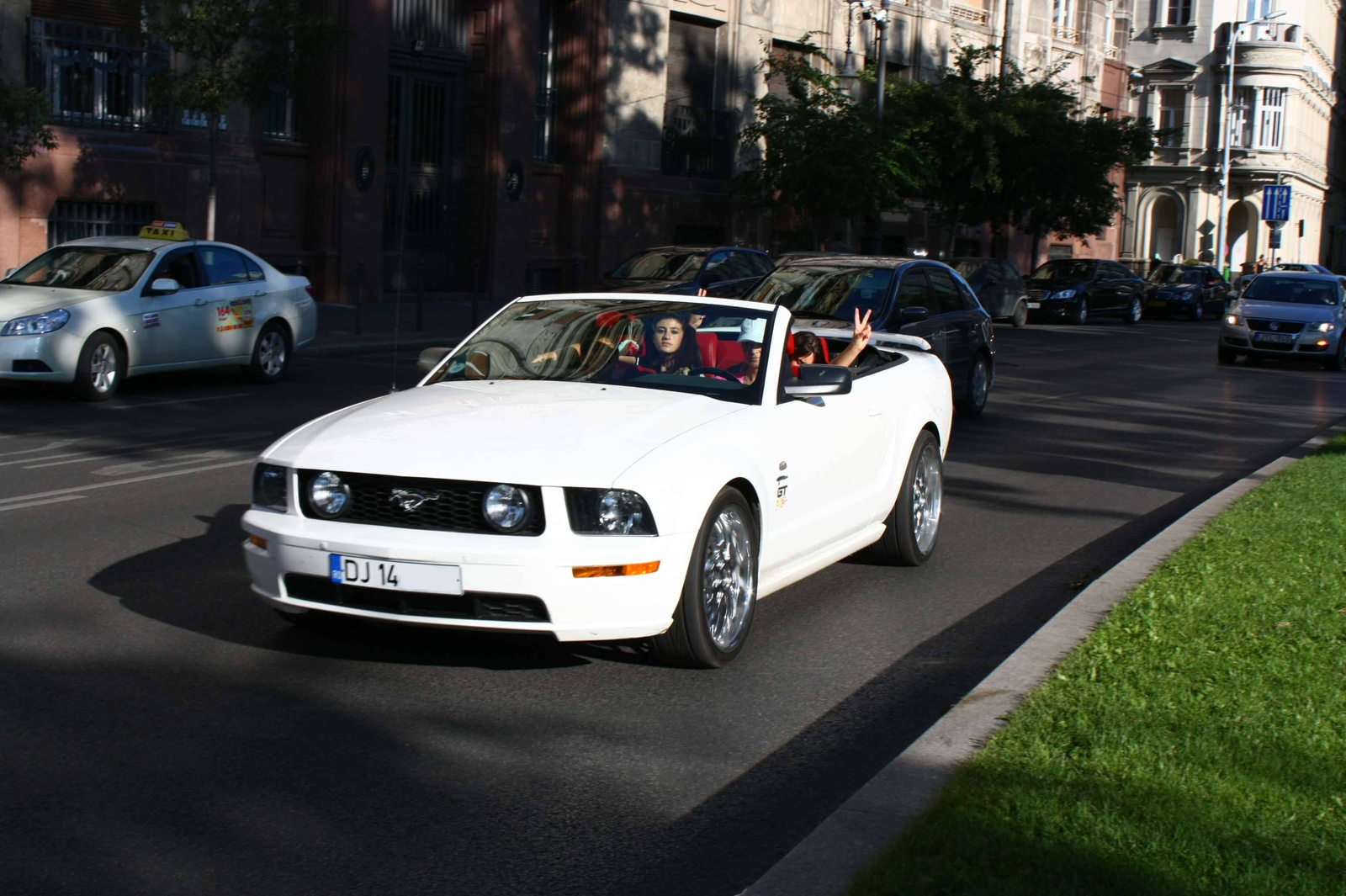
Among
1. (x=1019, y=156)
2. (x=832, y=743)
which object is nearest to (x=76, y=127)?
(x=832, y=743)

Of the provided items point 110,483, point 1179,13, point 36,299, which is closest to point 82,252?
point 36,299

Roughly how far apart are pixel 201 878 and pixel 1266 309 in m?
25.0

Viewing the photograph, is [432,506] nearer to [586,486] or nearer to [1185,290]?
[586,486]

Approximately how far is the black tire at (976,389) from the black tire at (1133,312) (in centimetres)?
2606

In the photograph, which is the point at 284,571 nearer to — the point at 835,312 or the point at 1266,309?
the point at 835,312

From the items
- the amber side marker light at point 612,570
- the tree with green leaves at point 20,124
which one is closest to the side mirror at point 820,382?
the amber side marker light at point 612,570

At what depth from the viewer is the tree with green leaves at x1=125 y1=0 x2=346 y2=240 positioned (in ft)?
69.6

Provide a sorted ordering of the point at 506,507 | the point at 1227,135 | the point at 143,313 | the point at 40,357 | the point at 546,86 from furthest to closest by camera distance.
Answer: the point at 1227,135 < the point at 546,86 < the point at 143,313 < the point at 40,357 < the point at 506,507

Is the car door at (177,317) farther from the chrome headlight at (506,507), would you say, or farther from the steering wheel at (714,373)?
the chrome headlight at (506,507)

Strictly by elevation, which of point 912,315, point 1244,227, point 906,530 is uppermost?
point 1244,227

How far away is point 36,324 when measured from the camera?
14.4m

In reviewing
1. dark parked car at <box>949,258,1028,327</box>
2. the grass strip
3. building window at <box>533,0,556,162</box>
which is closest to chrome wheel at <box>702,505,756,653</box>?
the grass strip

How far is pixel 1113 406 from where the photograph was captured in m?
18.1

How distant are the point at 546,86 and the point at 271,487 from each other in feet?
93.9
